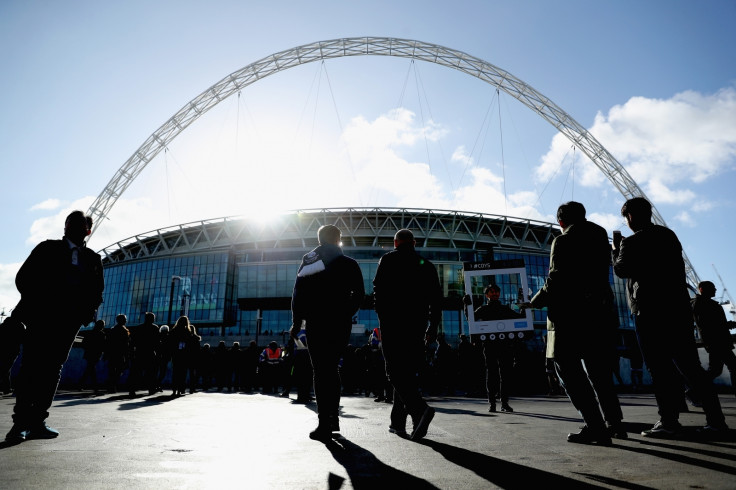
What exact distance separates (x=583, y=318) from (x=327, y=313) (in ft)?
6.42

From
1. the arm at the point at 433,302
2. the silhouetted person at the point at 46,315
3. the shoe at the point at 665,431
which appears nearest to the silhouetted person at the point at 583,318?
the shoe at the point at 665,431

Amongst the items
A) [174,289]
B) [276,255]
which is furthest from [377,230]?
[174,289]

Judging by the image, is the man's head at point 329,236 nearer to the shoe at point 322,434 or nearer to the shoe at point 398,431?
the shoe at point 322,434

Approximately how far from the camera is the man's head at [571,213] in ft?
11.8

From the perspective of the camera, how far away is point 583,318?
3330 millimetres

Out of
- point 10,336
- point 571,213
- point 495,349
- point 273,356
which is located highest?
point 571,213

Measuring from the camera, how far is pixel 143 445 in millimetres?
2986

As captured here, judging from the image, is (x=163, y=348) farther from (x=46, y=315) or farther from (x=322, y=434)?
(x=322, y=434)

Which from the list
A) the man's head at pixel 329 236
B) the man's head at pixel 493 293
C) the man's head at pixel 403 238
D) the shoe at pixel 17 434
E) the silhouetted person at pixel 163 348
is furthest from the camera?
the silhouetted person at pixel 163 348

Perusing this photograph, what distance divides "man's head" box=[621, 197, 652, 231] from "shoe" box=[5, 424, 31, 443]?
5.09 metres

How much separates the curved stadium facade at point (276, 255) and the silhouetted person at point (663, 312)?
49.4 meters

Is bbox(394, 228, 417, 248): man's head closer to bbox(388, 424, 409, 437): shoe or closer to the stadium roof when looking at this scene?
bbox(388, 424, 409, 437): shoe

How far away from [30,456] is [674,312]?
4648 millimetres

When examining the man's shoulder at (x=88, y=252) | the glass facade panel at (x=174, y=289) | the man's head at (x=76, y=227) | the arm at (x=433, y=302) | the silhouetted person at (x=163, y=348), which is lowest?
the silhouetted person at (x=163, y=348)
